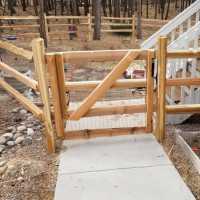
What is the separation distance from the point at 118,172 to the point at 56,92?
129 centimetres

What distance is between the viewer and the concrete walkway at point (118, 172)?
3.04 metres

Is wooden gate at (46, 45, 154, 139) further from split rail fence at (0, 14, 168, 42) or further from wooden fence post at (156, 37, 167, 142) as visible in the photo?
split rail fence at (0, 14, 168, 42)

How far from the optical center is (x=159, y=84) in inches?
153

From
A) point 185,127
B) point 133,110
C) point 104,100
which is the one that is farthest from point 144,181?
point 104,100

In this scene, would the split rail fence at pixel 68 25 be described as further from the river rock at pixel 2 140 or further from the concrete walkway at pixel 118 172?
the concrete walkway at pixel 118 172

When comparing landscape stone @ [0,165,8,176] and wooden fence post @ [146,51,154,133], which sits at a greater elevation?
wooden fence post @ [146,51,154,133]

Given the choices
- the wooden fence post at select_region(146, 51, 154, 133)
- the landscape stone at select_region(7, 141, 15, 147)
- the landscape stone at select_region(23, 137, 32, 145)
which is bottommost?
the landscape stone at select_region(7, 141, 15, 147)

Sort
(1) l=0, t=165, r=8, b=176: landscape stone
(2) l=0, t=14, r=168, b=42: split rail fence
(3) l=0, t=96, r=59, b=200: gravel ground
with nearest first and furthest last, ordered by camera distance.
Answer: (3) l=0, t=96, r=59, b=200: gravel ground
(1) l=0, t=165, r=8, b=176: landscape stone
(2) l=0, t=14, r=168, b=42: split rail fence

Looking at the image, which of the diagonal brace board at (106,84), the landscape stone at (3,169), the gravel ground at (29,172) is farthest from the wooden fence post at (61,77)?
the landscape stone at (3,169)

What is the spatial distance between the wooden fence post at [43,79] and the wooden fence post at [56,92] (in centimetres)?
9

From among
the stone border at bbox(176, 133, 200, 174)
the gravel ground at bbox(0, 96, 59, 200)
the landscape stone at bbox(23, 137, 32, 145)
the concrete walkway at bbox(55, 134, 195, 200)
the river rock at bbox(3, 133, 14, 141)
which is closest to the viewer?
the concrete walkway at bbox(55, 134, 195, 200)

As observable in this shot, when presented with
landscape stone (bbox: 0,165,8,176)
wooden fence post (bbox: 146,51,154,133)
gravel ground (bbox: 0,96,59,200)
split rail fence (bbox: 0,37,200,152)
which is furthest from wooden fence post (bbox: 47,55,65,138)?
wooden fence post (bbox: 146,51,154,133)

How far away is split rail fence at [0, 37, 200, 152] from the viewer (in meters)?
3.73

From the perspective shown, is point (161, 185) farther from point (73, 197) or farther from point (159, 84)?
point (159, 84)
